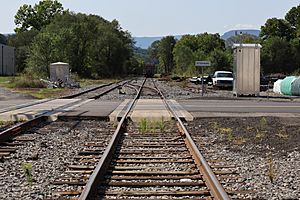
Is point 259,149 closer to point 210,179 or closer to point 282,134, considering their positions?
point 282,134

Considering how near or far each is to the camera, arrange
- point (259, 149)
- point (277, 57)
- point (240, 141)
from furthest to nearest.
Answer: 1. point (277, 57)
2. point (240, 141)
3. point (259, 149)

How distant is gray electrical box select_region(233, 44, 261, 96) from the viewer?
32875 millimetres

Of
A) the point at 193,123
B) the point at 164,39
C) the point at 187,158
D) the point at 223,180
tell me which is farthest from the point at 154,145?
the point at 164,39

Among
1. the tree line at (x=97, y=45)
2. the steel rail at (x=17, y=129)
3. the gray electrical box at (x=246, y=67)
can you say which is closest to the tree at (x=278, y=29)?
the tree line at (x=97, y=45)

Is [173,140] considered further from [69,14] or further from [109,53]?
[109,53]

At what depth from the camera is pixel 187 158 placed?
388 inches

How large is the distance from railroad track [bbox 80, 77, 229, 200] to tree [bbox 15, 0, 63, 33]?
127332 millimetres

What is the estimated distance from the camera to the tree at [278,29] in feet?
389

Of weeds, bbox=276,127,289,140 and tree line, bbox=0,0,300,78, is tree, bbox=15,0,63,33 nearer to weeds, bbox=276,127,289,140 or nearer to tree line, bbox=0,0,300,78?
tree line, bbox=0,0,300,78

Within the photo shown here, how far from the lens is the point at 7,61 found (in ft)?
365

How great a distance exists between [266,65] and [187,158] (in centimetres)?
9753

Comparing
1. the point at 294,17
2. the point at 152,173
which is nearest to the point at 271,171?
the point at 152,173

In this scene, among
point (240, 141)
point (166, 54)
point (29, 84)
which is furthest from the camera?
point (166, 54)

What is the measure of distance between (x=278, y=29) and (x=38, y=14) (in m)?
59.3
